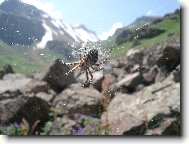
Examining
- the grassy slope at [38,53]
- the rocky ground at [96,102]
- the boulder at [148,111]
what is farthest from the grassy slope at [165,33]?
the boulder at [148,111]

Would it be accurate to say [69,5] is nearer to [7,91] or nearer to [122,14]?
[122,14]

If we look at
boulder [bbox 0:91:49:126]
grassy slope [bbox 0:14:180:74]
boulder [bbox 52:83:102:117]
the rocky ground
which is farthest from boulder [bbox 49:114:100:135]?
grassy slope [bbox 0:14:180:74]

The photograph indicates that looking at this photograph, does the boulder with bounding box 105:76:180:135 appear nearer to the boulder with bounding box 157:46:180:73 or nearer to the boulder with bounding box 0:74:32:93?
the boulder with bounding box 157:46:180:73

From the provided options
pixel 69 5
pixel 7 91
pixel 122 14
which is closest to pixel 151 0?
pixel 122 14

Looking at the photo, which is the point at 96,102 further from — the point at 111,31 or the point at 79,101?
the point at 111,31

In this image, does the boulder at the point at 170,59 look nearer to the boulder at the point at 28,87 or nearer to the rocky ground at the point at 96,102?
the rocky ground at the point at 96,102

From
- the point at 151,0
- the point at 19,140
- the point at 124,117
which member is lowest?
the point at 19,140
